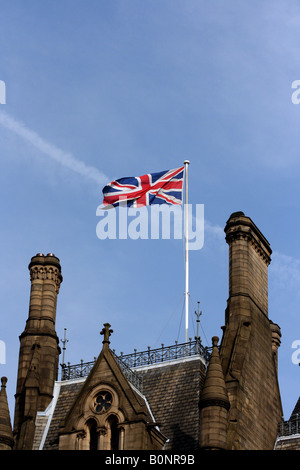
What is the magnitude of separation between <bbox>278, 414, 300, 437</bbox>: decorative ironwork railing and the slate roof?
492cm

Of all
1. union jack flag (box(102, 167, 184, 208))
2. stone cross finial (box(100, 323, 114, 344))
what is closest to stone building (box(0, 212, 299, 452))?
stone cross finial (box(100, 323, 114, 344))

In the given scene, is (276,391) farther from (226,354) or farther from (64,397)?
(64,397)

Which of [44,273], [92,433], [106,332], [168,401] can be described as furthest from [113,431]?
[44,273]

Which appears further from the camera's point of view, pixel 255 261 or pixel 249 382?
pixel 255 261

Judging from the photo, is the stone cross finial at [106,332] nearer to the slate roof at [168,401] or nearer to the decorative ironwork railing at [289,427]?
the slate roof at [168,401]

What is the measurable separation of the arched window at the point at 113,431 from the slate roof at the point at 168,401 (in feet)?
7.28

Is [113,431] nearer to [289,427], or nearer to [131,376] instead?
[131,376]

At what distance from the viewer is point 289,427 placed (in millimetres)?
64000

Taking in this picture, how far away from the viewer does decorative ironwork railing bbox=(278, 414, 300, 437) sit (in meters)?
63.8

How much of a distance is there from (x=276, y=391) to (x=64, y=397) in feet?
38.3

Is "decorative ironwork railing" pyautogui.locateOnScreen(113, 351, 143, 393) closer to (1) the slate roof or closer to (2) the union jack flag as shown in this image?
(1) the slate roof

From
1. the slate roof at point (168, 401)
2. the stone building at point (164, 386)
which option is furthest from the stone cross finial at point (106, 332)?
the slate roof at point (168, 401)

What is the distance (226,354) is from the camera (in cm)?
6353
